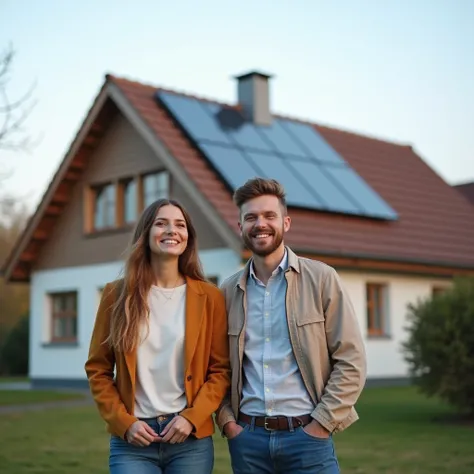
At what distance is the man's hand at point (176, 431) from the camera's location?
3707 mm

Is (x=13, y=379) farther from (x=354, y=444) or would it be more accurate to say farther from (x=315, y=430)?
(x=315, y=430)

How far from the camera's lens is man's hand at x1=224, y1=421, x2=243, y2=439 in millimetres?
3836

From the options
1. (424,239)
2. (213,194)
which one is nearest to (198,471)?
(213,194)

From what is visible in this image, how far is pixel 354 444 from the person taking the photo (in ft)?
31.4

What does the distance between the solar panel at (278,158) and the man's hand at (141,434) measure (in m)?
13.6

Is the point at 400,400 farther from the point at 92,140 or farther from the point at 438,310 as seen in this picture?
the point at 92,140

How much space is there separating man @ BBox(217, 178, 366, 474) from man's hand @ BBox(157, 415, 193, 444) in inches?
9.0

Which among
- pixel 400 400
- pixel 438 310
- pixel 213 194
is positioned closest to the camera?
pixel 438 310

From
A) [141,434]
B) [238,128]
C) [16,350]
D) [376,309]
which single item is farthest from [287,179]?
[16,350]

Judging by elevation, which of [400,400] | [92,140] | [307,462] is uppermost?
[92,140]

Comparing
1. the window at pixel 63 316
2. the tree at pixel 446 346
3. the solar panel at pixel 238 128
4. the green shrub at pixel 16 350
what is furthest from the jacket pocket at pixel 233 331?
the green shrub at pixel 16 350

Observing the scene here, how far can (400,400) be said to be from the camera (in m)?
15.6

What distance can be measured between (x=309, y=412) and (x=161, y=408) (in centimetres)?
65

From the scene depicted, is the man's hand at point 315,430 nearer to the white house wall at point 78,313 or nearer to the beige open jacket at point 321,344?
the beige open jacket at point 321,344
